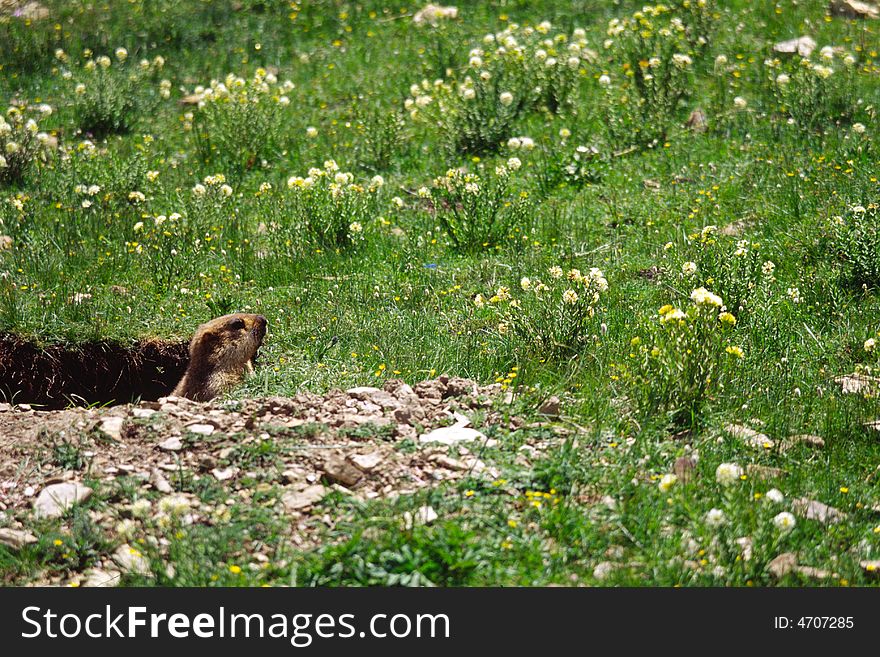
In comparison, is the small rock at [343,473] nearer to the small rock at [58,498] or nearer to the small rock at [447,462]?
the small rock at [447,462]

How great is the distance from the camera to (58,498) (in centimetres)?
443

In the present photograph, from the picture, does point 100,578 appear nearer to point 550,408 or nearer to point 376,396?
point 376,396

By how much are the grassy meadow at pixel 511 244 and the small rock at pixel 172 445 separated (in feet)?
1.59

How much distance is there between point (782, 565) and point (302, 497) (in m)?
2.09

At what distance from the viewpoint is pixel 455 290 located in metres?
7.15

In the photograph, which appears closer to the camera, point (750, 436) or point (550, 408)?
point (750, 436)

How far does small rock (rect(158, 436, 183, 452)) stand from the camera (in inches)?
188

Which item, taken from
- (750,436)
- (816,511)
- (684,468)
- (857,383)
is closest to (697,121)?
(857,383)

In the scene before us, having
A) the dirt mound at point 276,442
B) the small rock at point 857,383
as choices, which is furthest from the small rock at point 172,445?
the small rock at point 857,383

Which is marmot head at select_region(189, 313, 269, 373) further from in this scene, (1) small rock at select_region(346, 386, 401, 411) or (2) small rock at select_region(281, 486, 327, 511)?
(2) small rock at select_region(281, 486, 327, 511)

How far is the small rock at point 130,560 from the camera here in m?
3.93

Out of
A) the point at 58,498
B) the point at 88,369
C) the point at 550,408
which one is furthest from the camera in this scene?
the point at 88,369
